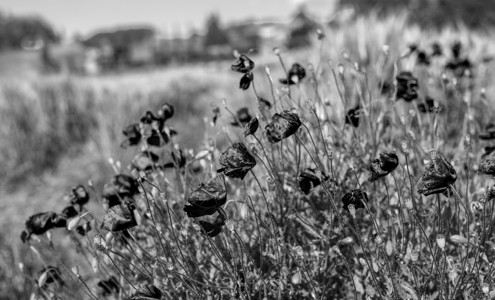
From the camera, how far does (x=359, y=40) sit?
246 inches

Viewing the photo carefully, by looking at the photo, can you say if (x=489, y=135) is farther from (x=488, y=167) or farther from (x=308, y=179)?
(x=308, y=179)

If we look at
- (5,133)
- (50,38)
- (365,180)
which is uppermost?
(365,180)

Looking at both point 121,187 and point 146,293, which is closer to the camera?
point 146,293

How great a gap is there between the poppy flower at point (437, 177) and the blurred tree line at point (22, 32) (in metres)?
87.4

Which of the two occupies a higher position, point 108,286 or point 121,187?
point 121,187

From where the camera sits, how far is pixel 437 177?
1.41 m

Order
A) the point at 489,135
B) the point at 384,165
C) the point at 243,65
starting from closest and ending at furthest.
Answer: the point at 384,165, the point at 243,65, the point at 489,135

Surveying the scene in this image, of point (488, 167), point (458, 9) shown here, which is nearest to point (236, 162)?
point (488, 167)

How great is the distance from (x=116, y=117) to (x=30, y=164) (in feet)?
4.65

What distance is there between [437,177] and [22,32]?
94437mm

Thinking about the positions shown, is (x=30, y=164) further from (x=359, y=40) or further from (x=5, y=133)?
(x=359, y=40)

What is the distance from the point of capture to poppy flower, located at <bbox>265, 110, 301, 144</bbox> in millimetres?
1539

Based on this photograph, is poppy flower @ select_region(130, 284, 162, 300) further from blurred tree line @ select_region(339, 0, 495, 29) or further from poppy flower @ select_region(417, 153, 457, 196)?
blurred tree line @ select_region(339, 0, 495, 29)

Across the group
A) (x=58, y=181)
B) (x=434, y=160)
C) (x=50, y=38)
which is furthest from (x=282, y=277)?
(x=50, y=38)
